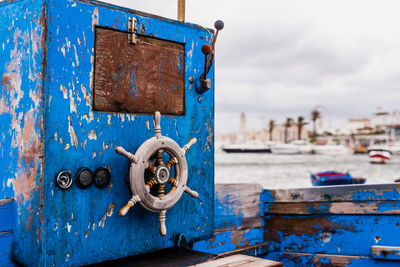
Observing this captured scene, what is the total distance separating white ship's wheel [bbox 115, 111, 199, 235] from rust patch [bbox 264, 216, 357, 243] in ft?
4.09

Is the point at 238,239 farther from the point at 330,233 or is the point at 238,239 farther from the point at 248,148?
the point at 248,148

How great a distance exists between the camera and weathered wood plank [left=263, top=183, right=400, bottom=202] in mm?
2689

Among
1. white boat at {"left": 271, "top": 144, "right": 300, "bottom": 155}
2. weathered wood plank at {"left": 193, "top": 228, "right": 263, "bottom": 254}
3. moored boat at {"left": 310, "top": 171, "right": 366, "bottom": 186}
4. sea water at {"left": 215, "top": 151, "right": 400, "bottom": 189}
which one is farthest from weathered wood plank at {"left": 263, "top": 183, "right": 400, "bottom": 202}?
white boat at {"left": 271, "top": 144, "right": 300, "bottom": 155}

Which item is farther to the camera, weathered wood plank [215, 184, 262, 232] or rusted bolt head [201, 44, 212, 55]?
weathered wood plank [215, 184, 262, 232]

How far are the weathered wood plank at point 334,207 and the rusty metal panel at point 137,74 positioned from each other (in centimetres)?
138

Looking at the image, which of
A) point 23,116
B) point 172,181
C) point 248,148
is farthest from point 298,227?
point 248,148

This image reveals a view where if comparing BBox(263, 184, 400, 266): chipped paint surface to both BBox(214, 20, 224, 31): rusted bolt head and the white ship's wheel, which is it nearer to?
the white ship's wheel

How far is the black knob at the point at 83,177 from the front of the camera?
165 centimetres

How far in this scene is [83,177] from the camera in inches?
65.2

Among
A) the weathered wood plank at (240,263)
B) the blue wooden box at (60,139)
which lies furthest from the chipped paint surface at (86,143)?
the weathered wood plank at (240,263)

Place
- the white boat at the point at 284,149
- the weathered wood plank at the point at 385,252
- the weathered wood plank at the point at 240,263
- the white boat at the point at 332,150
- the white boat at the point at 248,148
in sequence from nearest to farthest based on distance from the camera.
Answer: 1. the weathered wood plank at the point at 240,263
2. the weathered wood plank at the point at 385,252
3. the white boat at the point at 332,150
4. the white boat at the point at 284,149
5. the white boat at the point at 248,148

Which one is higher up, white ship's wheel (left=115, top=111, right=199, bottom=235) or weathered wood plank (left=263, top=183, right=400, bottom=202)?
white ship's wheel (left=115, top=111, right=199, bottom=235)

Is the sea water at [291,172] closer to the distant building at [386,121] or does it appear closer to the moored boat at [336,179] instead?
the moored boat at [336,179]

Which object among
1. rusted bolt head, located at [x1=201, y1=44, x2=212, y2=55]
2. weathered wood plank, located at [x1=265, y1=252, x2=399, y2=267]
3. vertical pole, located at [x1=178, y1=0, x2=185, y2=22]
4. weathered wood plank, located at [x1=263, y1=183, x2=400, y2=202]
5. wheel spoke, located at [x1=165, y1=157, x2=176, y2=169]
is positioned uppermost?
vertical pole, located at [x1=178, y1=0, x2=185, y2=22]
